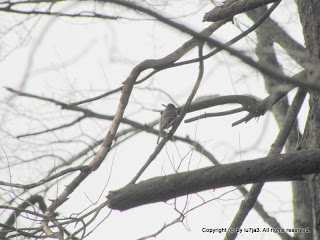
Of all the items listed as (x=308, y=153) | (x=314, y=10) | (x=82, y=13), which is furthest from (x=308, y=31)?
(x=82, y=13)

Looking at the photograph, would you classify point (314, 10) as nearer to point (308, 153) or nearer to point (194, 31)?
point (308, 153)

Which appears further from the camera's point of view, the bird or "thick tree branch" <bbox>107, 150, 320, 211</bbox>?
the bird

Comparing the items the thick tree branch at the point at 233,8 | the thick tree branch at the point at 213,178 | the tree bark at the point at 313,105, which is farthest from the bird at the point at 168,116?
the thick tree branch at the point at 213,178

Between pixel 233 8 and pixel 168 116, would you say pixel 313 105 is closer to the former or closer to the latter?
pixel 233 8

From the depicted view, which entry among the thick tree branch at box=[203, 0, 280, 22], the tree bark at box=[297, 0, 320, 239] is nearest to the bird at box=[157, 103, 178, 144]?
the thick tree branch at box=[203, 0, 280, 22]

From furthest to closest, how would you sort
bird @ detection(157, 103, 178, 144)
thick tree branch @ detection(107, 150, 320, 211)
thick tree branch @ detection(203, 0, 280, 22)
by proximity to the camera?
bird @ detection(157, 103, 178, 144) → thick tree branch @ detection(203, 0, 280, 22) → thick tree branch @ detection(107, 150, 320, 211)

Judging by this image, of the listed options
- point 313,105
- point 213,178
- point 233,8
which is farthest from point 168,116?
point 213,178

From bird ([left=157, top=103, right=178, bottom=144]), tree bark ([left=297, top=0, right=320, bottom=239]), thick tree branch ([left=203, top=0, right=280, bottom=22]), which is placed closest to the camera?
tree bark ([left=297, top=0, right=320, bottom=239])

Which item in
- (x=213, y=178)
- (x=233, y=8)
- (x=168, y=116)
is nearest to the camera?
(x=213, y=178)

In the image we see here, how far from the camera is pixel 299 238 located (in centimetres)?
546

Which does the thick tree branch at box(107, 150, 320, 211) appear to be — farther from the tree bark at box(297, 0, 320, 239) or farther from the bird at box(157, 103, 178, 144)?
the bird at box(157, 103, 178, 144)

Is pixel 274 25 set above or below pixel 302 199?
above

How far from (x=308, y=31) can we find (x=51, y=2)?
284 centimetres

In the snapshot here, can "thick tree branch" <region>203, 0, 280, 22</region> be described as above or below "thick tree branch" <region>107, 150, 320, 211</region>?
above
